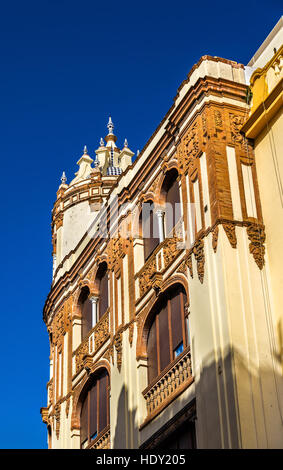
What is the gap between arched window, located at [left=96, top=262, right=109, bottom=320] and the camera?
3247 cm

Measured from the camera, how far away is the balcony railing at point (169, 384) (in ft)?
80.9

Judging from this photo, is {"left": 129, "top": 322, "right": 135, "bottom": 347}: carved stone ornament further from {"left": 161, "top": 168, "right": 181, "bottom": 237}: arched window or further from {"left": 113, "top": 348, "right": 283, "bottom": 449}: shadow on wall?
{"left": 113, "top": 348, "right": 283, "bottom": 449}: shadow on wall

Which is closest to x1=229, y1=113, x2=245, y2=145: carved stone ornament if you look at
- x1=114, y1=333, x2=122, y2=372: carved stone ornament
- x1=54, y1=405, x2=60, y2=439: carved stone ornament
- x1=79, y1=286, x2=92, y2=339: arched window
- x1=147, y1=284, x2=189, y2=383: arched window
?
x1=147, y1=284, x2=189, y2=383: arched window

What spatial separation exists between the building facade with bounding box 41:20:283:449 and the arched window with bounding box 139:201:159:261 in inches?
2.2

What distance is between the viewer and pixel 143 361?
27.7m

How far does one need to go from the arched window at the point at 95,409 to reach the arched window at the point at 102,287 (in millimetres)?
2431

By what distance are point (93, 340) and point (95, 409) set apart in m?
2.32

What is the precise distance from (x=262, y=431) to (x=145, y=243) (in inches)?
380

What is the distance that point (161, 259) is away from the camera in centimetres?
2781

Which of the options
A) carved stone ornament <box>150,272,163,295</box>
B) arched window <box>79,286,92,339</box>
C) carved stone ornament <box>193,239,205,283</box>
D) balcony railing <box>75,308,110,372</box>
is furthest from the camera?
arched window <box>79,286,92,339</box>

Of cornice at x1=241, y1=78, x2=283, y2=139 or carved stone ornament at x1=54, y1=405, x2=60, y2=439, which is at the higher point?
cornice at x1=241, y1=78, x2=283, y2=139

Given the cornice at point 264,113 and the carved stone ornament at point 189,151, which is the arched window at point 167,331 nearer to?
the carved stone ornament at point 189,151
